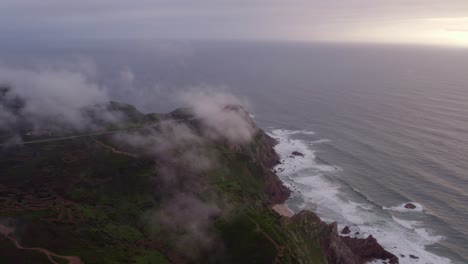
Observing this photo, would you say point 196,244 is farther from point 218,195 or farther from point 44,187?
point 44,187

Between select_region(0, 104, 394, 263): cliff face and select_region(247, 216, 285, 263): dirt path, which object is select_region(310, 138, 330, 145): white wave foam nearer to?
select_region(0, 104, 394, 263): cliff face

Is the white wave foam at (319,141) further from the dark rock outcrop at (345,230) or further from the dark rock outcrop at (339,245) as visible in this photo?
the dark rock outcrop at (339,245)

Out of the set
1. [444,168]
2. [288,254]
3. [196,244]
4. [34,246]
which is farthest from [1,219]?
[444,168]

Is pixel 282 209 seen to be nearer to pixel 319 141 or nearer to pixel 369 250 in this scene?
pixel 369 250

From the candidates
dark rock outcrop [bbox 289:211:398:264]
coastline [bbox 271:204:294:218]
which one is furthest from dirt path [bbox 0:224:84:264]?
coastline [bbox 271:204:294:218]

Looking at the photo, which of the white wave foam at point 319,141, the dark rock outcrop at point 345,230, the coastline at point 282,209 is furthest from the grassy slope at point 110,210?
the white wave foam at point 319,141

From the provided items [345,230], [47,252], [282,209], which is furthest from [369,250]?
[47,252]
